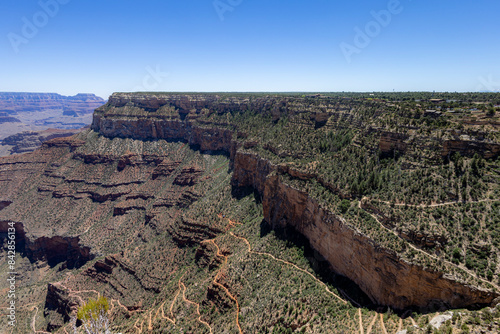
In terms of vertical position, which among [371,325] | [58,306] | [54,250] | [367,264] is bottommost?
[54,250]

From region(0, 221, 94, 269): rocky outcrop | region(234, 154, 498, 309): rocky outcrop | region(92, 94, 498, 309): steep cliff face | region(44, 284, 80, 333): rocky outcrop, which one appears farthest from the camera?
region(0, 221, 94, 269): rocky outcrop

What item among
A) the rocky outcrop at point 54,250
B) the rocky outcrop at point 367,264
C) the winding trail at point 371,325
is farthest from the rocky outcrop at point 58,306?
the winding trail at point 371,325

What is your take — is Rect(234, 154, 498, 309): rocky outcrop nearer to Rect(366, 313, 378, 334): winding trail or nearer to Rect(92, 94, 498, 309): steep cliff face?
Rect(92, 94, 498, 309): steep cliff face

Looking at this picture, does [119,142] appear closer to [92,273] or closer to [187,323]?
[92,273]

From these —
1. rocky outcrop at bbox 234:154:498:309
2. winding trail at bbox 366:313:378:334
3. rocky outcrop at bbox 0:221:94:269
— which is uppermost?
rocky outcrop at bbox 234:154:498:309

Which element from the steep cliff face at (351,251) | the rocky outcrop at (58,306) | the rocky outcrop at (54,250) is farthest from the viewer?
the rocky outcrop at (54,250)

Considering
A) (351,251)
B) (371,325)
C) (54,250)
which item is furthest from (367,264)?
(54,250)

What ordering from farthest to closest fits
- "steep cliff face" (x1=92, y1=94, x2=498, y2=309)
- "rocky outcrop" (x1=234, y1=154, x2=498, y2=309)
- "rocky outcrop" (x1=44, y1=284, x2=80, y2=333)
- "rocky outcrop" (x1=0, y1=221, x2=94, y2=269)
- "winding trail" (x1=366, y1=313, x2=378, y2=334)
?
"rocky outcrop" (x1=0, y1=221, x2=94, y2=269) → "rocky outcrop" (x1=44, y1=284, x2=80, y2=333) → "winding trail" (x1=366, y1=313, x2=378, y2=334) → "steep cliff face" (x1=92, y1=94, x2=498, y2=309) → "rocky outcrop" (x1=234, y1=154, x2=498, y2=309)

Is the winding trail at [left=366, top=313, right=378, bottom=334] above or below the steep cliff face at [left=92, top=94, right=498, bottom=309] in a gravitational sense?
below

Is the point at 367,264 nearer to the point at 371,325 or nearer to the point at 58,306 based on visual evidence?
the point at 371,325

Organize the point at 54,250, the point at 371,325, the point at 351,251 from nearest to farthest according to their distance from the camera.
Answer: the point at 371,325
the point at 351,251
the point at 54,250

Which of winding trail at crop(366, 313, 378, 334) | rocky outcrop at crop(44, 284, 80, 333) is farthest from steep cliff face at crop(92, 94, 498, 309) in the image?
rocky outcrop at crop(44, 284, 80, 333)

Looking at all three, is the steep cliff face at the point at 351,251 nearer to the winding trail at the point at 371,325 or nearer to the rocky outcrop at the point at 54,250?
the winding trail at the point at 371,325
